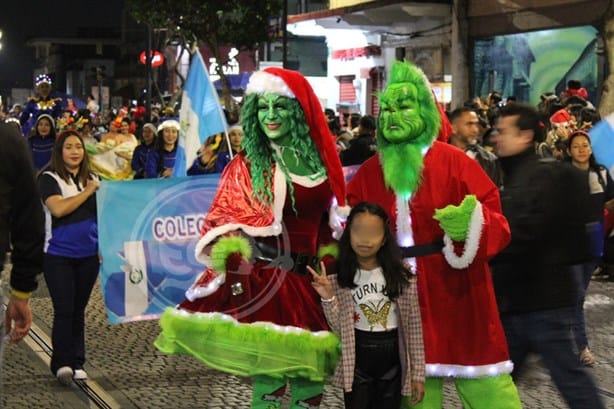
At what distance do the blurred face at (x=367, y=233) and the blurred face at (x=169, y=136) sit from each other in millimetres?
Answer: 8081

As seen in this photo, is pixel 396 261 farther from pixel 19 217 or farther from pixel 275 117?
pixel 19 217

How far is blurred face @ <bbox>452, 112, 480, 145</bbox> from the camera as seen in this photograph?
354 inches

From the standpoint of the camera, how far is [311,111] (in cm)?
562

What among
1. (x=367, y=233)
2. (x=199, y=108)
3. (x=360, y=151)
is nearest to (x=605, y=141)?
(x=367, y=233)

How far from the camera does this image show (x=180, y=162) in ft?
29.6

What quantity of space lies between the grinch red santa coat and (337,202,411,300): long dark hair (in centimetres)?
19

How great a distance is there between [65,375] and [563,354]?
3670 millimetres

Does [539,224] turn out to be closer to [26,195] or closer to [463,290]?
[463,290]

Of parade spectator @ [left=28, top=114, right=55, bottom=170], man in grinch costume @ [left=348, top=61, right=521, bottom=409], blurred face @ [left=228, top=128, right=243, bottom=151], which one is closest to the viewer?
man in grinch costume @ [left=348, top=61, right=521, bottom=409]

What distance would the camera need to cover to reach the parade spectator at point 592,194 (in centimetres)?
706

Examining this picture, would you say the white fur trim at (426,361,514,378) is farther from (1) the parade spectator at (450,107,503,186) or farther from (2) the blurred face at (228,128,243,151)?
(2) the blurred face at (228,128,243,151)

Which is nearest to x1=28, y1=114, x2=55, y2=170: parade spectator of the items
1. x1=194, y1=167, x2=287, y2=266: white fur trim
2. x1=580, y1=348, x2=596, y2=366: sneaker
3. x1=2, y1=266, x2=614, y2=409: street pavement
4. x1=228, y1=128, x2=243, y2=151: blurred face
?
x1=228, y1=128, x2=243, y2=151: blurred face

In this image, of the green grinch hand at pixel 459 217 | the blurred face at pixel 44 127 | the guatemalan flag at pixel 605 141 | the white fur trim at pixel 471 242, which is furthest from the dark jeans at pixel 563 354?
the blurred face at pixel 44 127

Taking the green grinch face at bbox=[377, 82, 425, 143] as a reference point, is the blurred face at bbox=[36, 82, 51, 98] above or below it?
above
